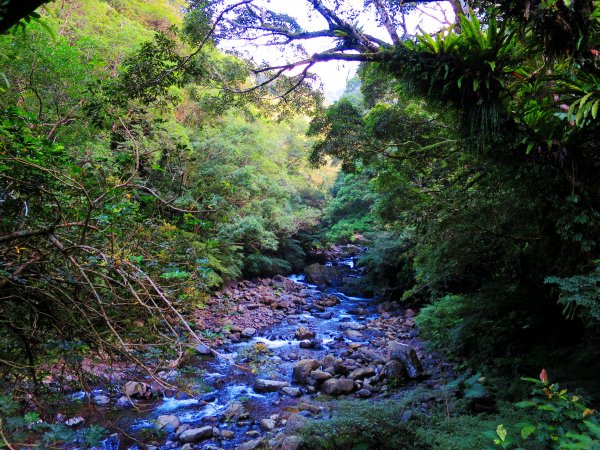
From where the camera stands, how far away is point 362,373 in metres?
7.05

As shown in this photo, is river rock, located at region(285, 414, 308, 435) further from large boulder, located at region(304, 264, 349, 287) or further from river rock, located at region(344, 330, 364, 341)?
large boulder, located at region(304, 264, 349, 287)

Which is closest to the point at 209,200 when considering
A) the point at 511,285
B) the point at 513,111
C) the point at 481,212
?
the point at 513,111

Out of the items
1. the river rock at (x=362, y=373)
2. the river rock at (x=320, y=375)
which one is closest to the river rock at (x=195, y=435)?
the river rock at (x=320, y=375)

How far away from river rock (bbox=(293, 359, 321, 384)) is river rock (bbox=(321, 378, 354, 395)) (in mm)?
506

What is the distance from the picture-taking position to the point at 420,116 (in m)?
6.84

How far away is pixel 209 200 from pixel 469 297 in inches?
198

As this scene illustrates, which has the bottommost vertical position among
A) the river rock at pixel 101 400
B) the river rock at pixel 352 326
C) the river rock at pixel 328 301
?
the river rock at pixel 328 301

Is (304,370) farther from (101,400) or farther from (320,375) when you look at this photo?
(101,400)

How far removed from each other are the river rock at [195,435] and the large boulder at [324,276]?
40.8 ft

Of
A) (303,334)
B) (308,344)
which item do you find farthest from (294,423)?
(303,334)

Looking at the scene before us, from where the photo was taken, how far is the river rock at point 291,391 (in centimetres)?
640

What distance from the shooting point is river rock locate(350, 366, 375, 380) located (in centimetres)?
698

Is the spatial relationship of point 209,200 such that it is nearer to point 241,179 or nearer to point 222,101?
point 222,101

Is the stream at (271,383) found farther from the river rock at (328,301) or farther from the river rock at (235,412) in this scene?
the river rock at (328,301)
